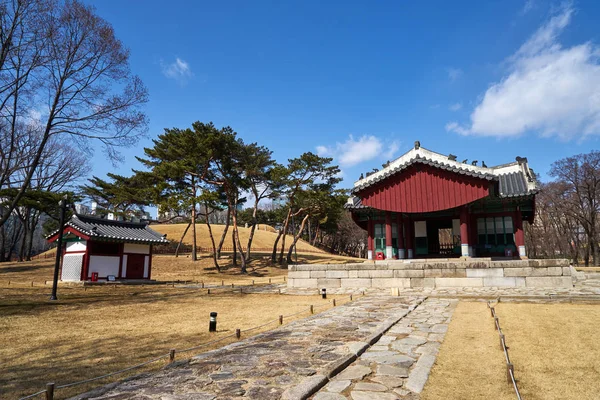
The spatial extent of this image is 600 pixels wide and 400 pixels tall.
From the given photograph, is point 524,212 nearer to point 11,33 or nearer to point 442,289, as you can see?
point 442,289

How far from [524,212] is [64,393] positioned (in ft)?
82.2

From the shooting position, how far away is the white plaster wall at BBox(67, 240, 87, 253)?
75.9 feet

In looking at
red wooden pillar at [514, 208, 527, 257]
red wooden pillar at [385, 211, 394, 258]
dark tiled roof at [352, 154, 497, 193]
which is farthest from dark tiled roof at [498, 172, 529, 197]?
red wooden pillar at [385, 211, 394, 258]

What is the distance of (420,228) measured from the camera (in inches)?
935

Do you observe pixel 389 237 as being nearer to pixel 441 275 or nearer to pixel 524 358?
pixel 441 275

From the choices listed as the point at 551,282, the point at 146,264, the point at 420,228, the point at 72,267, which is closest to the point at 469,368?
the point at 551,282

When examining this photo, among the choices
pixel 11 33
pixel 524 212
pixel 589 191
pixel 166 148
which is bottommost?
pixel 524 212

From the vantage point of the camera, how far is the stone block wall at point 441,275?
1393 centimetres

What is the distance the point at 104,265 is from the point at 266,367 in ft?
73.8

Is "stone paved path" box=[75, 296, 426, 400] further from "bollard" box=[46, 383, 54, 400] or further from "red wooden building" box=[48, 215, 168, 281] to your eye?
"red wooden building" box=[48, 215, 168, 281]

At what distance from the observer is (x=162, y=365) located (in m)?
5.65

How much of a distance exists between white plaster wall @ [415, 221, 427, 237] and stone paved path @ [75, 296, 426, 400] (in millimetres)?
16320

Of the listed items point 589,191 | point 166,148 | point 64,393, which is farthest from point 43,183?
point 589,191

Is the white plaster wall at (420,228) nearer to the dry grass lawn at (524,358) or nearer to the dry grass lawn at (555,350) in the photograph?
the dry grass lawn at (555,350)
